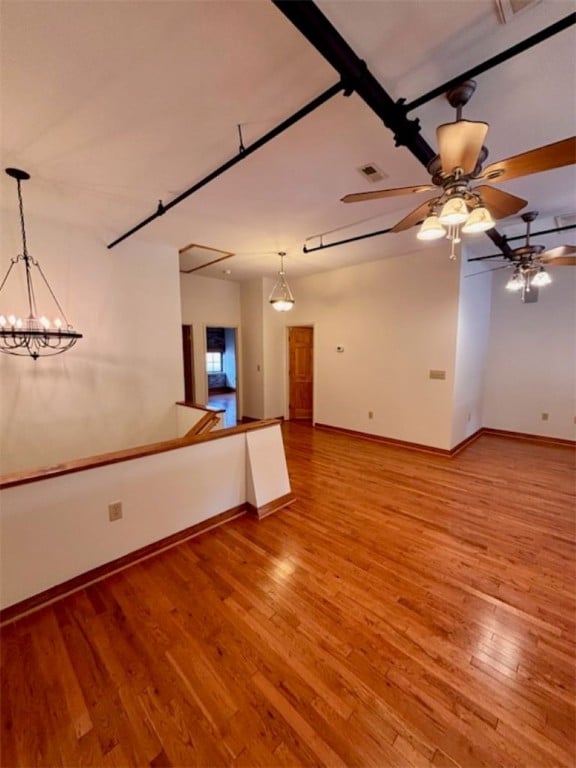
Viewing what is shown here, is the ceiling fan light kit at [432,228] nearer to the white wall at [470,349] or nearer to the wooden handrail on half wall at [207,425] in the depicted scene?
the wooden handrail on half wall at [207,425]

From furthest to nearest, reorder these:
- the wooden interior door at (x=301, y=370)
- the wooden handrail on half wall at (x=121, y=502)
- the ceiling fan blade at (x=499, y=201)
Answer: the wooden interior door at (x=301, y=370) < the wooden handrail on half wall at (x=121, y=502) < the ceiling fan blade at (x=499, y=201)

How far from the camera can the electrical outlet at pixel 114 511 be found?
2252 millimetres

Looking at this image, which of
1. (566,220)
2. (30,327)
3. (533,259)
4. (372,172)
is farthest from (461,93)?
(30,327)

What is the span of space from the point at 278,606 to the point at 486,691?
112 cm

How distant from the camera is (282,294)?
684 cm

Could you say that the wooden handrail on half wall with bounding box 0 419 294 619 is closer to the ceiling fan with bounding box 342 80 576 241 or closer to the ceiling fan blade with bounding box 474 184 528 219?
the ceiling fan with bounding box 342 80 576 241

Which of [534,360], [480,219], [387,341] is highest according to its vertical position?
[480,219]

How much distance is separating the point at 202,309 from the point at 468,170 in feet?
18.1

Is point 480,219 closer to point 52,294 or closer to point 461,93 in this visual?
point 461,93

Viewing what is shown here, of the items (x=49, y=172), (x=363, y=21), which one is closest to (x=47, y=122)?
(x=49, y=172)

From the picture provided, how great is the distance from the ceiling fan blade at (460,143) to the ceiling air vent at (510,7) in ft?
1.53

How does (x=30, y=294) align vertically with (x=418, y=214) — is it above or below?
below

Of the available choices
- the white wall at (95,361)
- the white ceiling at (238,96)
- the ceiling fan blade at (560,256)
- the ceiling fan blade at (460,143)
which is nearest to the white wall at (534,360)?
the ceiling fan blade at (560,256)

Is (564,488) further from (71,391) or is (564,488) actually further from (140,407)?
(71,391)
